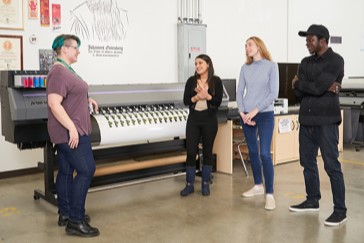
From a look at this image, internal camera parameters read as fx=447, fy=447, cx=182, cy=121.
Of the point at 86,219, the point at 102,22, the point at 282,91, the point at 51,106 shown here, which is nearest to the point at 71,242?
the point at 86,219

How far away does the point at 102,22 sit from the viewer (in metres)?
5.52

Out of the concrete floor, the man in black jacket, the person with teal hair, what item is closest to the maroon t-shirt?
the person with teal hair

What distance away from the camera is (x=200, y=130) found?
14.1 feet

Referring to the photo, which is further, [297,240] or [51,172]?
[51,172]

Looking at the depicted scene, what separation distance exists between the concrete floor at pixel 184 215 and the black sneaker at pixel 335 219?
0.17 ft

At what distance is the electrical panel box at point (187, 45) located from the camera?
20.1 ft

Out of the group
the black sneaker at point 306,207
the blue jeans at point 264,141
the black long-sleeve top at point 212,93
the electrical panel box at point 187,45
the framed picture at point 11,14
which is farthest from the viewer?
the electrical panel box at point 187,45

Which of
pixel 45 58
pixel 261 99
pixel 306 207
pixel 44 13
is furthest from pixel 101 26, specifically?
pixel 306 207

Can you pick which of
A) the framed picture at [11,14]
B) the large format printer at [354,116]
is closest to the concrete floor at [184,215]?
the framed picture at [11,14]

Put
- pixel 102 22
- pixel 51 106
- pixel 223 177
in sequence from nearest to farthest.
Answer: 1. pixel 51 106
2. pixel 223 177
3. pixel 102 22

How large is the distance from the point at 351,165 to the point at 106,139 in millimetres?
3446

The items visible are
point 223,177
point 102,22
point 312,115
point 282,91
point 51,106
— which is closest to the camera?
point 51,106

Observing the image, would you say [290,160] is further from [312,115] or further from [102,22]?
[102,22]

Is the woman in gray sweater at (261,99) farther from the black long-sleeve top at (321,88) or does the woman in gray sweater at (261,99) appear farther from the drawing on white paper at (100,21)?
the drawing on white paper at (100,21)
